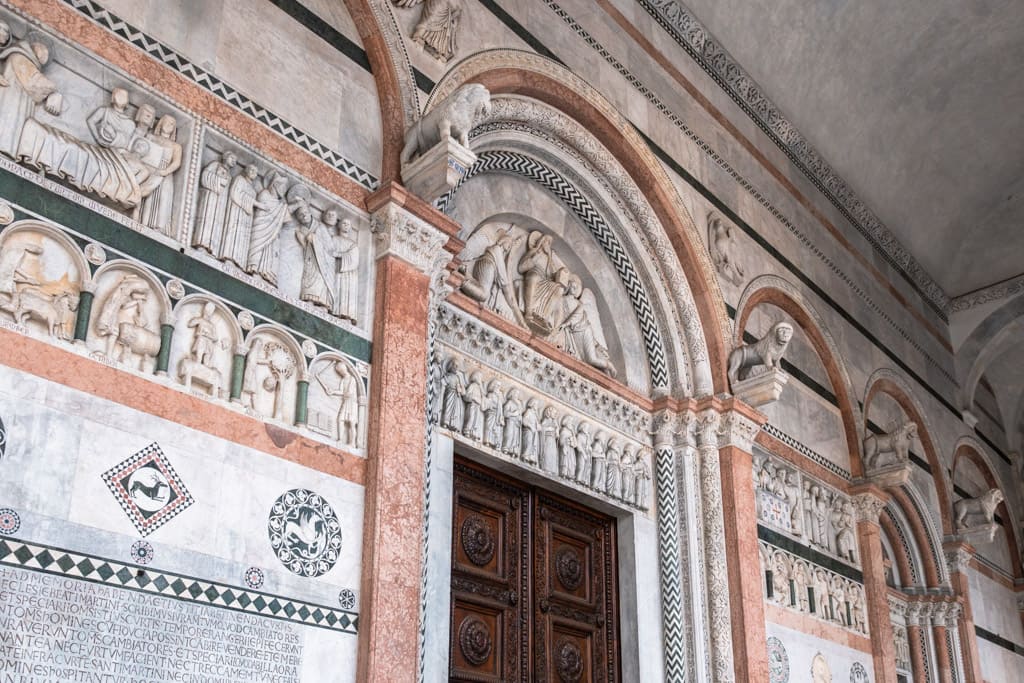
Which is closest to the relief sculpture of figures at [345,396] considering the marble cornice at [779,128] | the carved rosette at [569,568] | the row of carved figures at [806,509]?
the carved rosette at [569,568]

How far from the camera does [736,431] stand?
23.8ft

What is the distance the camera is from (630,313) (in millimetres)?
7355

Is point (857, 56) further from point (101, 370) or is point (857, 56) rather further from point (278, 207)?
point (101, 370)

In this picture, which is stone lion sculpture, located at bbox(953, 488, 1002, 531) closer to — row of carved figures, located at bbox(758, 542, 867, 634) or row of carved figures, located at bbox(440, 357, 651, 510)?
row of carved figures, located at bbox(758, 542, 867, 634)

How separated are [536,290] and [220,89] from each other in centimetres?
254

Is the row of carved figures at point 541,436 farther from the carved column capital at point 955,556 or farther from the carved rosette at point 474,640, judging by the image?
the carved column capital at point 955,556

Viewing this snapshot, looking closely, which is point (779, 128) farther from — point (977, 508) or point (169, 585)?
point (169, 585)

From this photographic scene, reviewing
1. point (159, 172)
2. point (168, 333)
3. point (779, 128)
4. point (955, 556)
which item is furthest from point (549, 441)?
point (955, 556)

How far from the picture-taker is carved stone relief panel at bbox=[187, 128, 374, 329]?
173 inches

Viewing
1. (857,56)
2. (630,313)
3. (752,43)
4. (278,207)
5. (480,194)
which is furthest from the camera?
(857,56)

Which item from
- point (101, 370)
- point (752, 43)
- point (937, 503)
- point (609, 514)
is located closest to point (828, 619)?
point (609, 514)

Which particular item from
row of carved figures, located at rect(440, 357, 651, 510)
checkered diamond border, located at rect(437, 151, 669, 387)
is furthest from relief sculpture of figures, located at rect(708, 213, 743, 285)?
row of carved figures, located at rect(440, 357, 651, 510)

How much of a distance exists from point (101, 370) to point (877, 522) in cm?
721

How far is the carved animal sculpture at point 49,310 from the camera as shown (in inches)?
142
